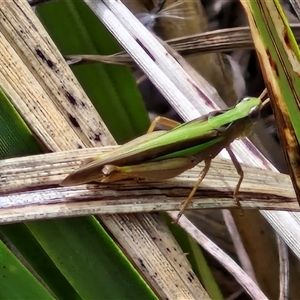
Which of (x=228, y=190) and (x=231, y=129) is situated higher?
(x=231, y=129)

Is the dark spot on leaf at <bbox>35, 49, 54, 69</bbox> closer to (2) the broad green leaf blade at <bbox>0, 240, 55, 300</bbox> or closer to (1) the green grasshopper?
(1) the green grasshopper

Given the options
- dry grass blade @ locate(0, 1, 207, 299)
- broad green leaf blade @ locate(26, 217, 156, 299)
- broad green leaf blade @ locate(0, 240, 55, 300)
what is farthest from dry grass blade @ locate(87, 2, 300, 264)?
broad green leaf blade @ locate(0, 240, 55, 300)

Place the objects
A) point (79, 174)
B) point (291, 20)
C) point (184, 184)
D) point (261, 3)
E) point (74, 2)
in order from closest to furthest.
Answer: point (261, 3) < point (79, 174) < point (184, 184) < point (74, 2) < point (291, 20)

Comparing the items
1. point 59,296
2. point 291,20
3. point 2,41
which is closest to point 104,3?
point 2,41

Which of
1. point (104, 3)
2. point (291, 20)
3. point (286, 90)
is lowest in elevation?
point (286, 90)

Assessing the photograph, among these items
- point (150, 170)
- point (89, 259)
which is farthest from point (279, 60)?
point (89, 259)

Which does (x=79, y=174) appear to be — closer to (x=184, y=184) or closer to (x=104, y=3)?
(x=184, y=184)

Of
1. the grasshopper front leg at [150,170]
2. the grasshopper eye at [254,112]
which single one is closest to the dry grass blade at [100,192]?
the grasshopper front leg at [150,170]
